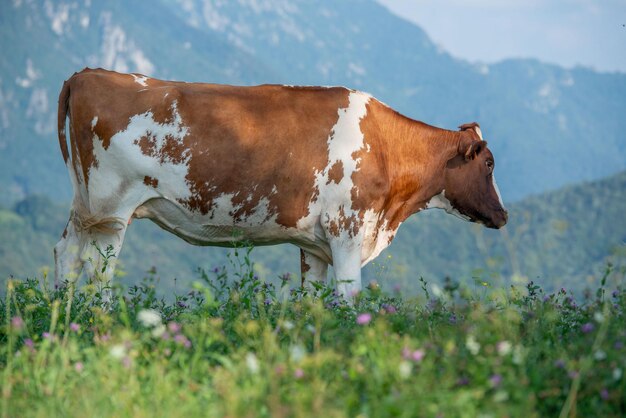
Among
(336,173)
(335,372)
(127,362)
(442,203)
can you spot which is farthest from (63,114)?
(335,372)

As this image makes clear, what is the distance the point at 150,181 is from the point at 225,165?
31.7 inches

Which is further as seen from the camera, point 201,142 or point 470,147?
point 470,147

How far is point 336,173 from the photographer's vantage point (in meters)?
10.5

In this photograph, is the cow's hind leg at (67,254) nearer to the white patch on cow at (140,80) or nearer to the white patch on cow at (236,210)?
the white patch on cow at (236,210)

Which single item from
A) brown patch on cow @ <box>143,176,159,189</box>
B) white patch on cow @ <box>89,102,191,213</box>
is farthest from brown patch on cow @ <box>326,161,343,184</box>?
brown patch on cow @ <box>143,176,159,189</box>

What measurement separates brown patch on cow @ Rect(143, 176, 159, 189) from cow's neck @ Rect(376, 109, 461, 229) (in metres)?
2.77

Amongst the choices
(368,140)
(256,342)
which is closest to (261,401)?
(256,342)

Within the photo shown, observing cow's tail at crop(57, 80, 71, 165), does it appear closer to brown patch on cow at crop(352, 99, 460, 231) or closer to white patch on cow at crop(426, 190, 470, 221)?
brown patch on cow at crop(352, 99, 460, 231)

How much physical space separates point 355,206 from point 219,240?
1.56 meters

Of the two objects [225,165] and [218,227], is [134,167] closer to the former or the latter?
[225,165]

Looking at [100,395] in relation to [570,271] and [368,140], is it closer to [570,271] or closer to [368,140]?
[368,140]

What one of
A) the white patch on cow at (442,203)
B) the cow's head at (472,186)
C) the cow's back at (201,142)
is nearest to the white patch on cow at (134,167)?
the cow's back at (201,142)

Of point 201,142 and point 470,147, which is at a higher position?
point 470,147

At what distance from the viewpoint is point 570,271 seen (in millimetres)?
184500
